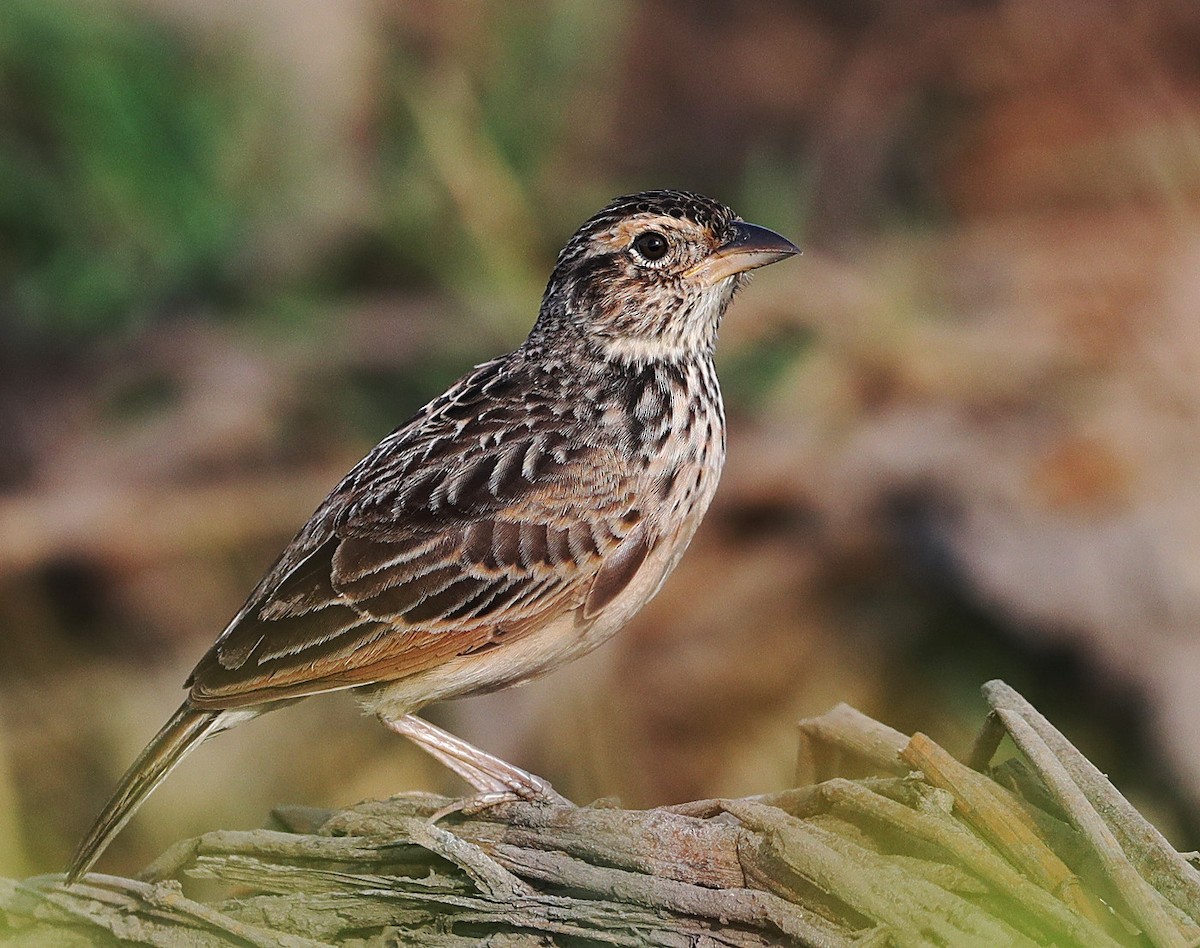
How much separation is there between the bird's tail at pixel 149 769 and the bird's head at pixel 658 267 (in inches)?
65.6

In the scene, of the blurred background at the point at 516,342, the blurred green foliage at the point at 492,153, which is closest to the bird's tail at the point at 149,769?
the blurred background at the point at 516,342

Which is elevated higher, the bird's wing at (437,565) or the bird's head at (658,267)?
the bird's head at (658,267)

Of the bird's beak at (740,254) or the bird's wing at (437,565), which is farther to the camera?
the bird's beak at (740,254)

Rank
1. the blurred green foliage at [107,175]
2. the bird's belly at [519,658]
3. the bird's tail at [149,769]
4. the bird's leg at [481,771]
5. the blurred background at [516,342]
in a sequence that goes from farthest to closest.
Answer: the blurred green foliage at [107,175] < the blurred background at [516,342] < the bird's belly at [519,658] < the bird's leg at [481,771] < the bird's tail at [149,769]

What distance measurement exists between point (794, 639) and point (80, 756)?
10.2ft

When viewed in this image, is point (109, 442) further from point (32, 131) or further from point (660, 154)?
point (660, 154)

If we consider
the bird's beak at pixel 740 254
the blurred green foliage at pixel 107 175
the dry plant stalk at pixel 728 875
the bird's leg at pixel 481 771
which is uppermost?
the blurred green foliage at pixel 107 175

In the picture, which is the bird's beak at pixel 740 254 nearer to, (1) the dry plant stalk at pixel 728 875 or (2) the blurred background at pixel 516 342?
(1) the dry plant stalk at pixel 728 875

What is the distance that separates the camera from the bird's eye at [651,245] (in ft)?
17.3

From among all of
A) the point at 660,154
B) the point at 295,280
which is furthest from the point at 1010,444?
the point at 295,280

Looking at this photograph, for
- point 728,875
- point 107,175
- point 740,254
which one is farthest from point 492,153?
point 728,875

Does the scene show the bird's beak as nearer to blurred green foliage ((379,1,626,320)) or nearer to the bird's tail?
the bird's tail

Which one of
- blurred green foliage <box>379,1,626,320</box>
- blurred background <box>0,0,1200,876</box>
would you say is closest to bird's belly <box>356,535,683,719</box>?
blurred background <box>0,0,1200,876</box>

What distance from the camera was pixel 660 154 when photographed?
9.89 meters
